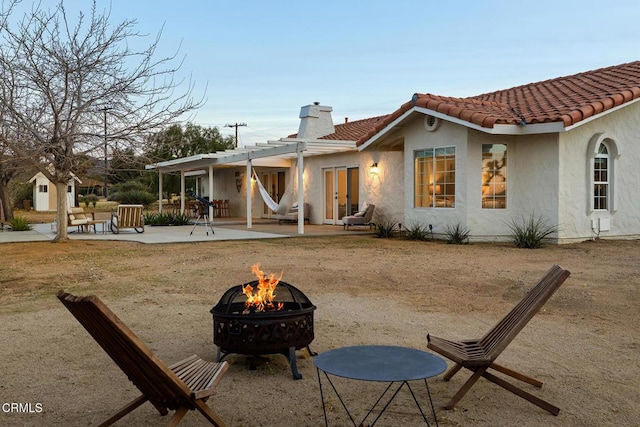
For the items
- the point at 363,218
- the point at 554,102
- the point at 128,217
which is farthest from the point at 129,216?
the point at 554,102

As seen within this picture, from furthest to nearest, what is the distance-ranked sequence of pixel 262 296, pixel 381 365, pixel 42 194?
pixel 42 194, pixel 262 296, pixel 381 365

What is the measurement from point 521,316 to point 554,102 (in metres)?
11.3

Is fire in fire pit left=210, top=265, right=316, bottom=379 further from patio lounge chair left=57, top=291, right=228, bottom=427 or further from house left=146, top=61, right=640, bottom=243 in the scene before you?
house left=146, top=61, right=640, bottom=243

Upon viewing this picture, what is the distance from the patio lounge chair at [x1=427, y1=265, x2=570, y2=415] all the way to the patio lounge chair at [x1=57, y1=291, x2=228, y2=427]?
1512mm

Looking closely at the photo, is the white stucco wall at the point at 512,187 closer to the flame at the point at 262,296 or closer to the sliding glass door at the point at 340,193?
the sliding glass door at the point at 340,193

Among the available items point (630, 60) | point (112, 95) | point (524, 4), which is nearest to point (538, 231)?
point (524, 4)

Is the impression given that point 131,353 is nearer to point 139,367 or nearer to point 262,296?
point 139,367

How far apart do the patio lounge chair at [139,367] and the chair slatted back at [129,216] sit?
14.0 metres

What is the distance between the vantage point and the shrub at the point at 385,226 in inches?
604

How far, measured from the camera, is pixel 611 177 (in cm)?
1367

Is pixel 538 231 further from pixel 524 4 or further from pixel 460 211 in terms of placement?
pixel 524 4

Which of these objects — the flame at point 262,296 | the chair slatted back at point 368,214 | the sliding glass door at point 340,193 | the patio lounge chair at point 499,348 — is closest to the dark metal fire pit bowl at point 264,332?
the flame at point 262,296

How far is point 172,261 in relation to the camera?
1064 centimetres

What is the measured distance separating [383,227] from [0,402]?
40.4 ft
